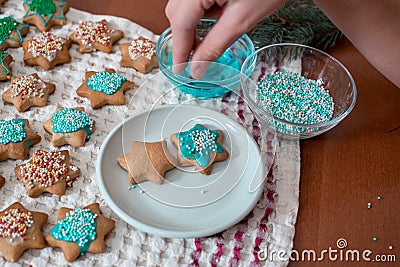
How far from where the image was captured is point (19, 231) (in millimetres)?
820

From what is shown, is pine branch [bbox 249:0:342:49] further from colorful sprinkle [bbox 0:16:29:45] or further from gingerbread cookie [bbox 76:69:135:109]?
colorful sprinkle [bbox 0:16:29:45]

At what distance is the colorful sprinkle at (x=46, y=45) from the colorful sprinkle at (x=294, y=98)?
49cm

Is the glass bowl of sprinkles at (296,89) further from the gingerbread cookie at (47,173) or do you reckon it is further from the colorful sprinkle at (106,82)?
the gingerbread cookie at (47,173)

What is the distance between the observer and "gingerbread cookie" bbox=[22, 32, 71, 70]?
43.2 inches

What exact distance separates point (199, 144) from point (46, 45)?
1.54 feet

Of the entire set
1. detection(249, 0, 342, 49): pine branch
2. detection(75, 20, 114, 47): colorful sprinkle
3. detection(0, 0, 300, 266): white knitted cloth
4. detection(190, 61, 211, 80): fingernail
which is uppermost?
detection(190, 61, 211, 80): fingernail

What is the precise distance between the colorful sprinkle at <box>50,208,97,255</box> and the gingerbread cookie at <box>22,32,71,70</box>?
0.42 meters

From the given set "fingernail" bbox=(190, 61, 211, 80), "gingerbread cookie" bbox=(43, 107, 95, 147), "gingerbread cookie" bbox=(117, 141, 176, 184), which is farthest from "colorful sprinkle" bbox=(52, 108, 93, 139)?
"fingernail" bbox=(190, 61, 211, 80)

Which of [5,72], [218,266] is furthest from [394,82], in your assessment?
[5,72]

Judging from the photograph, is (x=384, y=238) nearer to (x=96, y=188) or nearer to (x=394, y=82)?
(x=394, y=82)

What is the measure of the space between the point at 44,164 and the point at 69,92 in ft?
0.73

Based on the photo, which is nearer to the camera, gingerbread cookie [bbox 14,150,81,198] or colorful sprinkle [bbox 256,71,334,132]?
gingerbread cookie [bbox 14,150,81,198]

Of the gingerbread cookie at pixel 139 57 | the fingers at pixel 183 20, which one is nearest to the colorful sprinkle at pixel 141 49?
the gingerbread cookie at pixel 139 57

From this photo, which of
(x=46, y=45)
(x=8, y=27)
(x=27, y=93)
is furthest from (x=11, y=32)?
(x=27, y=93)
